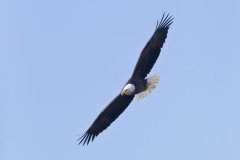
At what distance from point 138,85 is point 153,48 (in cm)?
96

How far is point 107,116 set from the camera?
133ft

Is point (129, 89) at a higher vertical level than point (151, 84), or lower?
higher

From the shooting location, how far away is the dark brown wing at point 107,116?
132 feet

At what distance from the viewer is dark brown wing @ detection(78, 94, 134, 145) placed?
40.3 m

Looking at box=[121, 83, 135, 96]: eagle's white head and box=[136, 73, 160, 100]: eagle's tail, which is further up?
box=[121, 83, 135, 96]: eagle's white head

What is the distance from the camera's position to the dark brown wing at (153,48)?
39.4 meters

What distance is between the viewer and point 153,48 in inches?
1554

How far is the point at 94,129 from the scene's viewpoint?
133 feet

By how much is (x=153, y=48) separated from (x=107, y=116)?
6.98 feet

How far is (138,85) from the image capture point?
131 feet

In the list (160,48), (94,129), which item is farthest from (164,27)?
(94,129)

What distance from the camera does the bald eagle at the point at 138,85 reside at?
39469 millimetres

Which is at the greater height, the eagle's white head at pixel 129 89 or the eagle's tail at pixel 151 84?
the eagle's white head at pixel 129 89

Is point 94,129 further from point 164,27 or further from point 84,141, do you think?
point 164,27
